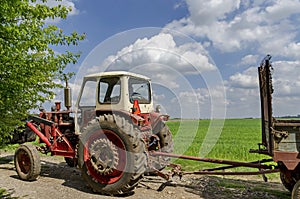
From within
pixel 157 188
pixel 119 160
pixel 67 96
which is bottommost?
pixel 157 188

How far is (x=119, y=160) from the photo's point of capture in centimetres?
608

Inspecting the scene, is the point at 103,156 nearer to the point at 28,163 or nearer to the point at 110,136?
the point at 110,136

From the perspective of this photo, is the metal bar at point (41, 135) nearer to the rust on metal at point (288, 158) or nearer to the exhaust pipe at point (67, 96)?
the exhaust pipe at point (67, 96)

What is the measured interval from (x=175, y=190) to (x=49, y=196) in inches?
106

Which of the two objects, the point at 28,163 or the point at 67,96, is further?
the point at 67,96

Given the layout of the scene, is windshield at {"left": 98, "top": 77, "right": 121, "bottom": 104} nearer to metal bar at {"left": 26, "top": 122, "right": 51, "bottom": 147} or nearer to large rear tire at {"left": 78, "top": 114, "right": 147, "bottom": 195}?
large rear tire at {"left": 78, "top": 114, "right": 147, "bottom": 195}

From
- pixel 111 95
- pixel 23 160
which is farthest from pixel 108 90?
pixel 23 160

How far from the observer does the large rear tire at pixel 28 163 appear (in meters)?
7.04

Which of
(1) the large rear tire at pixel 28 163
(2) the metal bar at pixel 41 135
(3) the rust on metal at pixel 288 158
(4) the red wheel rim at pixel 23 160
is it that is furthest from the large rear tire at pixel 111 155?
(3) the rust on metal at pixel 288 158

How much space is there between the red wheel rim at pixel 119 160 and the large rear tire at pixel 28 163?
1.61 m

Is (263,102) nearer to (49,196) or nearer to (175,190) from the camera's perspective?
(175,190)

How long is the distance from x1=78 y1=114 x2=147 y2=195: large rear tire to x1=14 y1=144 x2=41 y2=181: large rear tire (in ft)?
4.87

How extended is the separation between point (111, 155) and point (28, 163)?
8.88 ft

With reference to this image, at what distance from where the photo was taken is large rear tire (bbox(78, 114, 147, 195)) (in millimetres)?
5836
